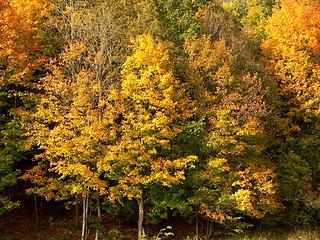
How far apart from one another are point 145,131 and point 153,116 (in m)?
1.04

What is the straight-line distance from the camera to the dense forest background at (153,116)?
51.3ft

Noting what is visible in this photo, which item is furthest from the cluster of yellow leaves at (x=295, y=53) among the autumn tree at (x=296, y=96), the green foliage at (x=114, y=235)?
the green foliage at (x=114, y=235)

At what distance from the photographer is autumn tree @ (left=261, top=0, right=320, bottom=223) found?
22.2m

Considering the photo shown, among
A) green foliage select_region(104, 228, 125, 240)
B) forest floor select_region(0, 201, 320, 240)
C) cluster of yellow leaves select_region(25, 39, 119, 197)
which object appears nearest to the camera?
cluster of yellow leaves select_region(25, 39, 119, 197)

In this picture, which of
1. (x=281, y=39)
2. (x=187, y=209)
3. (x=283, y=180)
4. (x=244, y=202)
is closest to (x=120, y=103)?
(x=187, y=209)

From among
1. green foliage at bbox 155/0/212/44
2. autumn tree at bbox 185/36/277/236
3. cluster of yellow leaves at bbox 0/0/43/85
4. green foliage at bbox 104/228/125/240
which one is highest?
green foliage at bbox 155/0/212/44

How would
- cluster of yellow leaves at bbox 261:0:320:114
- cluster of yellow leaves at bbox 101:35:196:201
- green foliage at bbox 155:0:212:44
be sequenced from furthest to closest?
1. cluster of yellow leaves at bbox 261:0:320:114
2. green foliage at bbox 155:0:212:44
3. cluster of yellow leaves at bbox 101:35:196:201

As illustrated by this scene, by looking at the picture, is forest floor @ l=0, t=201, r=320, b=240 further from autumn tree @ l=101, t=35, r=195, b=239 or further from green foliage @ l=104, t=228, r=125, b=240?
autumn tree @ l=101, t=35, r=195, b=239

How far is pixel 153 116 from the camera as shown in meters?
16.8

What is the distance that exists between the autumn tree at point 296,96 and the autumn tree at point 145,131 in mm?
10562

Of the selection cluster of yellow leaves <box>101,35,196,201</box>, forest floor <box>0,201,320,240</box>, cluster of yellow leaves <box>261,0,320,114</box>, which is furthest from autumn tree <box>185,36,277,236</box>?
cluster of yellow leaves <box>261,0,320,114</box>

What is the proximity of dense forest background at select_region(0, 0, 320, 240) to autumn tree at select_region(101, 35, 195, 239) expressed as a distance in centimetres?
9

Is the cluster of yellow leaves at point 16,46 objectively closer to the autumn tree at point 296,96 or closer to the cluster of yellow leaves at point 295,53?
the autumn tree at point 296,96

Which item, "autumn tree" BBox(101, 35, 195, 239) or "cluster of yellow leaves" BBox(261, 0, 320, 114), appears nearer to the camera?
"autumn tree" BBox(101, 35, 195, 239)
